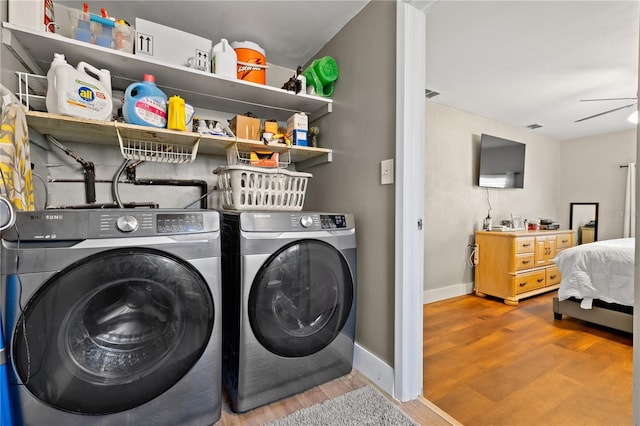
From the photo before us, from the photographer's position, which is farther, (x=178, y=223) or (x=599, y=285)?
(x=599, y=285)

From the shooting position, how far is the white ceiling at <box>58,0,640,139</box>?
5.49 feet

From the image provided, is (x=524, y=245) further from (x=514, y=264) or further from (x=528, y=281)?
(x=528, y=281)

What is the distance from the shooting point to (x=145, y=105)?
1.41 m

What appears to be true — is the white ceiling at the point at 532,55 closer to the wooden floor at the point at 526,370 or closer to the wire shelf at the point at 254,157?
the wire shelf at the point at 254,157

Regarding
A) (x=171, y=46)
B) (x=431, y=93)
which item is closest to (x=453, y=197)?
(x=431, y=93)

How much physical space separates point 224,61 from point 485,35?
1.83 m

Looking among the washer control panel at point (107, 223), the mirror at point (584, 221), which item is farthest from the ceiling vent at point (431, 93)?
the mirror at point (584, 221)

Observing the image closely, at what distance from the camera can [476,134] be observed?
3.62 m

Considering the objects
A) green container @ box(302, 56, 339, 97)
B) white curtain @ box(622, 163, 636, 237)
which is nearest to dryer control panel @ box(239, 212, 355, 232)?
green container @ box(302, 56, 339, 97)

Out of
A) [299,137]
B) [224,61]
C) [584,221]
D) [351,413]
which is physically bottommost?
[351,413]

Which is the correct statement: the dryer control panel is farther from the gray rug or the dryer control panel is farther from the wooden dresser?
the wooden dresser

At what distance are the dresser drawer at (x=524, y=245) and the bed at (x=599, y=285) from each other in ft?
1.52

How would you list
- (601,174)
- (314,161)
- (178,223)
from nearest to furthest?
(178,223) < (314,161) < (601,174)

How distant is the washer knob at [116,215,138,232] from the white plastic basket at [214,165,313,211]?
A: 0.54m
